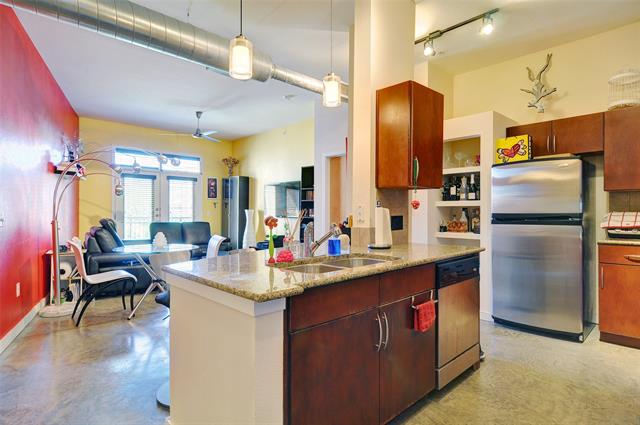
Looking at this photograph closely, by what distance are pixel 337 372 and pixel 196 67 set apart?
4.31m

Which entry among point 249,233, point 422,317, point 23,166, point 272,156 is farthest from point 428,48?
point 249,233

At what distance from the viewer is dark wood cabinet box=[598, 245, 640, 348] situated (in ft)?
10.0

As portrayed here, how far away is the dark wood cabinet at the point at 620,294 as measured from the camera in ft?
10.0

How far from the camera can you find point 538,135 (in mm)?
3838

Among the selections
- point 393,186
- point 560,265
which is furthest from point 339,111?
point 560,265

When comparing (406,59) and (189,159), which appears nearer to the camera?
(406,59)

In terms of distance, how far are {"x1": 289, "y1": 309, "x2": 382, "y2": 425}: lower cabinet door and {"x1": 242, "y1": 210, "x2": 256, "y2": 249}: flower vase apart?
6361mm

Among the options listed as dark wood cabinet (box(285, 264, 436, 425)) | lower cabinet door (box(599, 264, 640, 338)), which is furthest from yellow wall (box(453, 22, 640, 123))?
dark wood cabinet (box(285, 264, 436, 425))

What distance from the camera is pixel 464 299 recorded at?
253cm

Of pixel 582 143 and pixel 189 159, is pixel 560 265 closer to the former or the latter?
pixel 582 143

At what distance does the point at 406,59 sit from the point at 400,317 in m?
2.31

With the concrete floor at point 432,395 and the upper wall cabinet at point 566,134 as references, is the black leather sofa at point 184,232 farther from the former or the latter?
the upper wall cabinet at point 566,134

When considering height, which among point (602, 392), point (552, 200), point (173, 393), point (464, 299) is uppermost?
point (552, 200)

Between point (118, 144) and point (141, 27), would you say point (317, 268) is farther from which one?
point (118, 144)
